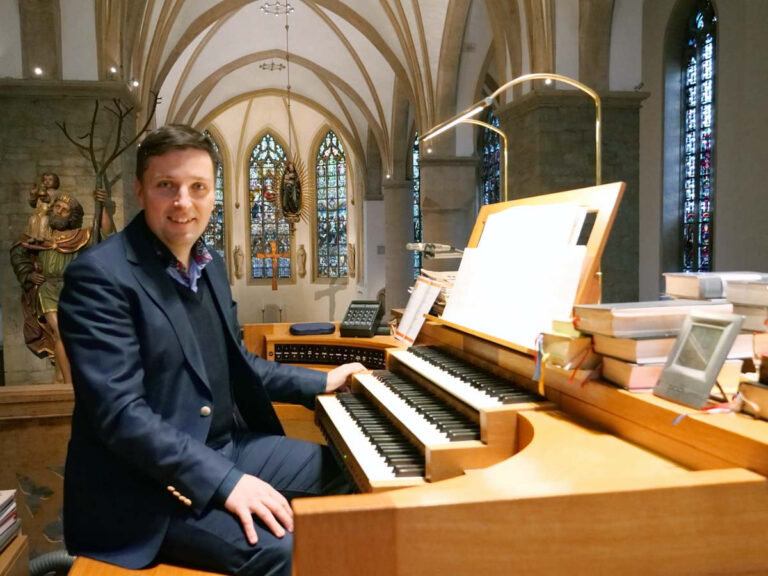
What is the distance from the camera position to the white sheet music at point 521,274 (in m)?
1.98

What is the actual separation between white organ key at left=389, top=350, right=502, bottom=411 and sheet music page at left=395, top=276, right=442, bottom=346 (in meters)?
0.28

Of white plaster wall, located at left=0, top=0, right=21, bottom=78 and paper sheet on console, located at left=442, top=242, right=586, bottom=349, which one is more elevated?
white plaster wall, located at left=0, top=0, right=21, bottom=78

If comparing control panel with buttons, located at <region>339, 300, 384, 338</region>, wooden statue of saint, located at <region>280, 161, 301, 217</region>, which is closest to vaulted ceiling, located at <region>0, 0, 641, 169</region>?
wooden statue of saint, located at <region>280, 161, 301, 217</region>

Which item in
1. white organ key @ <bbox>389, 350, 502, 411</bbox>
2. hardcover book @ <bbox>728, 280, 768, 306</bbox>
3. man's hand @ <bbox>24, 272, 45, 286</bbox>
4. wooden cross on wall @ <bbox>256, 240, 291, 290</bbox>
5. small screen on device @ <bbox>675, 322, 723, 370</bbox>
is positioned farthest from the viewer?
wooden cross on wall @ <bbox>256, 240, 291, 290</bbox>

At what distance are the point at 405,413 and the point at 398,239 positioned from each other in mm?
15009

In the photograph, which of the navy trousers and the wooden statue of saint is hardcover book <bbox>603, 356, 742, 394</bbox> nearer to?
the navy trousers

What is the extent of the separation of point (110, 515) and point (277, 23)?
1591 cm

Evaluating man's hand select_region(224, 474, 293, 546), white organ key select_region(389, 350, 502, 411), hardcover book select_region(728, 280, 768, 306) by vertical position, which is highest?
hardcover book select_region(728, 280, 768, 306)

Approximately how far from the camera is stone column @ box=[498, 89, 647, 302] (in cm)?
811

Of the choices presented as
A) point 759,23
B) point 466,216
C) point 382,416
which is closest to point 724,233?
point 759,23

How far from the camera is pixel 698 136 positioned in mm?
9883

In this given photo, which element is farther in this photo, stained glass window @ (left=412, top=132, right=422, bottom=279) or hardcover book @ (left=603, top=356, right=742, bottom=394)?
stained glass window @ (left=412, top=132, right=422, bottom=279)

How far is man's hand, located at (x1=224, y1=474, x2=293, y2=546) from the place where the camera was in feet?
5.09

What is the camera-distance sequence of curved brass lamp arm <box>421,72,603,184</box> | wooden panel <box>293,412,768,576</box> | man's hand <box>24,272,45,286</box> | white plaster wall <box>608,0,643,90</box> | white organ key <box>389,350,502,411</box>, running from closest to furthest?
1. wooden panel <box>293,412,768,576</box>
2. white organ key <box>389,350,502,411</box>
3. curved brass lamp arm <box>421,72,603,184</box>
4. man's hand <box>24,272,45,286</box>
5. white plaster wall <box>608,0,643,90</box>
